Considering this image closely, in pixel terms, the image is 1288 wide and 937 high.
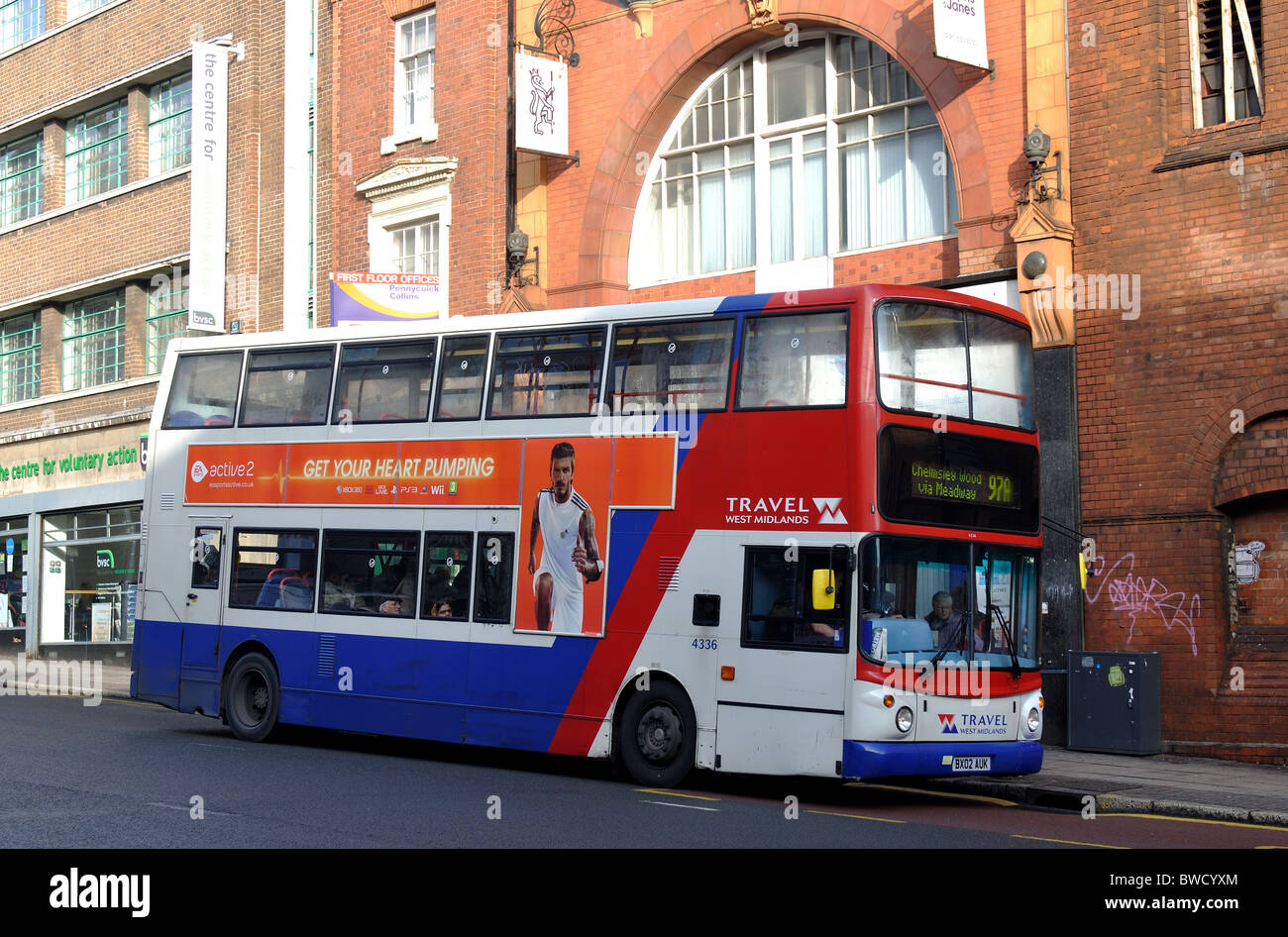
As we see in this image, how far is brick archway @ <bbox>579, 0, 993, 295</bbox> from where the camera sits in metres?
18.6

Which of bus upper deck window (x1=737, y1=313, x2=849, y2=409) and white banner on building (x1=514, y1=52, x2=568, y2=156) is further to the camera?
white banner on building (x1=514, y1=52, x2=568, y2=156)

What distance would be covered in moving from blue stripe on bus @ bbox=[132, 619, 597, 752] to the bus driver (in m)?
0.30

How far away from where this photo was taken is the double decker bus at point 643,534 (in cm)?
1245

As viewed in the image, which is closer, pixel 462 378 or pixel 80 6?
pixel 462 378

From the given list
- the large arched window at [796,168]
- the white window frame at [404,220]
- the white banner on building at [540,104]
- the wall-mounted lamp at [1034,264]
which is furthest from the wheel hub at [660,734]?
the white window frame at [404,220]

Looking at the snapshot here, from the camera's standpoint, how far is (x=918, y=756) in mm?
12336

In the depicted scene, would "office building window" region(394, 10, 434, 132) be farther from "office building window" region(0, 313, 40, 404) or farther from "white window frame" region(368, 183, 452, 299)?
"office building window" region(0, 313, 40, 404)

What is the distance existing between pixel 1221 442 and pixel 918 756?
6036 mm

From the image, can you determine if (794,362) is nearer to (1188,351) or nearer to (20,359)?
(1188,351)

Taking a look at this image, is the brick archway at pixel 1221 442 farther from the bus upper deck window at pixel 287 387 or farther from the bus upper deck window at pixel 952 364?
the bus upper deck window at pixel 287 387

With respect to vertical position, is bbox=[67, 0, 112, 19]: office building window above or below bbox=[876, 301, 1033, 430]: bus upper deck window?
above

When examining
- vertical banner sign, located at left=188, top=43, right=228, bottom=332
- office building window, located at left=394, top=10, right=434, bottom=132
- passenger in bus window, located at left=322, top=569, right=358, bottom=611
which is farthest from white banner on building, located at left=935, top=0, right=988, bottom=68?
vertical banner sign, located at left=188, top=43, right=228, bottom=332

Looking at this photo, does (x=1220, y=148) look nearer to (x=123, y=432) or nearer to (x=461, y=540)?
(x=461, y=540)

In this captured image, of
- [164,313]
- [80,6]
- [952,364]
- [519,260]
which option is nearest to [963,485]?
[952,364]
